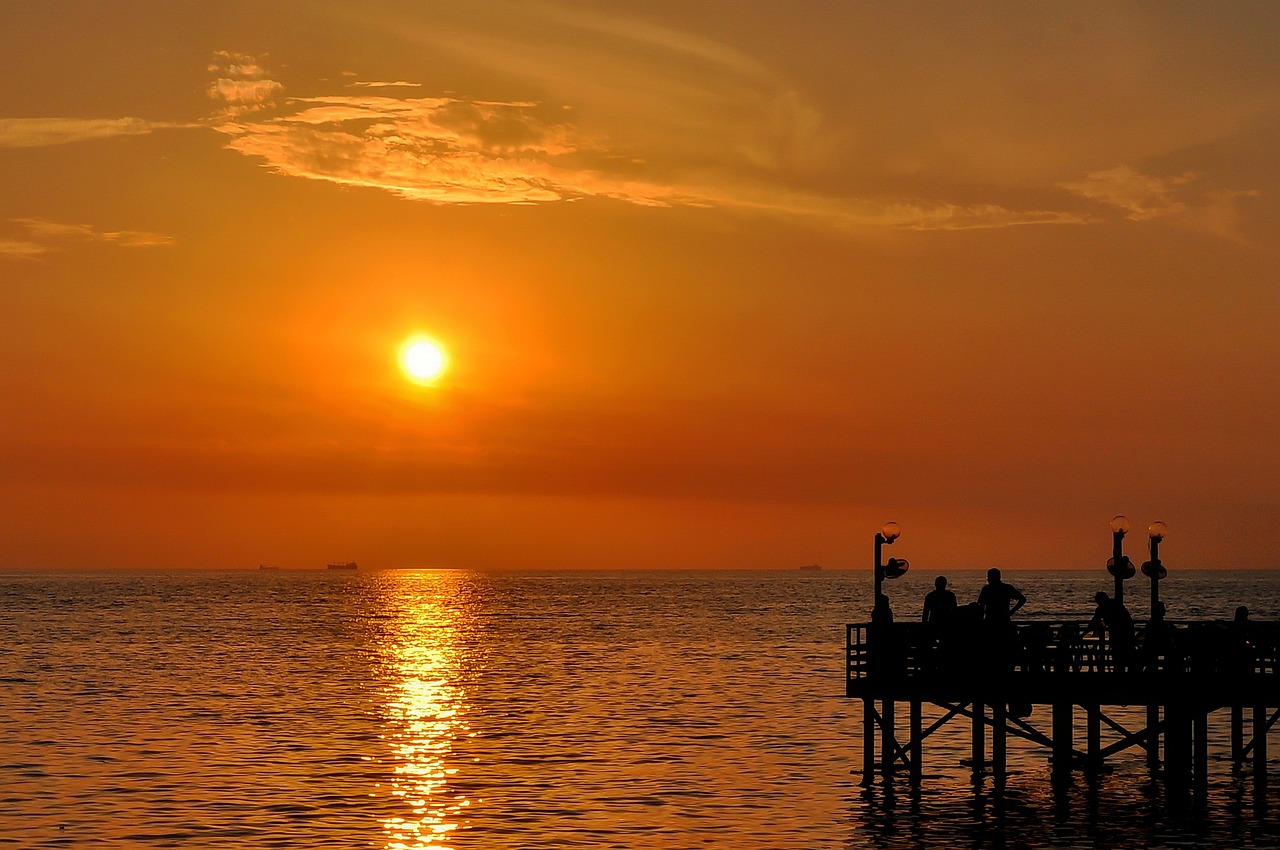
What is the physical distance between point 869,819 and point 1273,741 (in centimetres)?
2095

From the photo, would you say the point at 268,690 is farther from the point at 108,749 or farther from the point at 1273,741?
the point at 1273,741

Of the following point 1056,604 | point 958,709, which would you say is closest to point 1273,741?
point 958,709

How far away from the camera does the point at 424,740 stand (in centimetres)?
4934

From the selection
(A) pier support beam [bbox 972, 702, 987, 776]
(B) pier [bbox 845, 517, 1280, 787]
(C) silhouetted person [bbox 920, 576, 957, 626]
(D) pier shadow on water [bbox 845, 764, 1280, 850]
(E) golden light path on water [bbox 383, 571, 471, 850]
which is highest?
(C) silhouetted person [bbox 920, 576, 957, 626]

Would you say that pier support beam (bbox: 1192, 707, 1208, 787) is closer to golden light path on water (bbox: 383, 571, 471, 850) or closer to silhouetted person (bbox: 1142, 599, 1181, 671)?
silhouetted person (bbox: 1142, 599, 1181, 671)

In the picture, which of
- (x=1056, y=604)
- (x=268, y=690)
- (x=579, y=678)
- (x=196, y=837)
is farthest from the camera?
(x=1056, y=604)

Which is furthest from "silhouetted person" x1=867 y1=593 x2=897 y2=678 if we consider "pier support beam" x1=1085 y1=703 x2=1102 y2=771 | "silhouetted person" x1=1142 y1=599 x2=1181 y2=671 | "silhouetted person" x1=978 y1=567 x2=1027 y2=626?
"pier support beam" x1=1085 y1=703 x2=1102 y2=771

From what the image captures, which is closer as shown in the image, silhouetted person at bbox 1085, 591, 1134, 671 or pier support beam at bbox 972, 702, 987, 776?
silhouetted person at bbox 1085, 591, 1134, 671

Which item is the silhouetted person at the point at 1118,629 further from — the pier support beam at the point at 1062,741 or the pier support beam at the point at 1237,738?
the pier support beam at the point at 1237,738

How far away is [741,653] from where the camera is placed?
95.2 metres

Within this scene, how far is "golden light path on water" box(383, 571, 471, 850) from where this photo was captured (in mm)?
33188

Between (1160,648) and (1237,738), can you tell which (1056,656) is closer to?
(1160,648)

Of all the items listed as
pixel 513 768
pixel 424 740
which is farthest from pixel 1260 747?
pixel 424 740

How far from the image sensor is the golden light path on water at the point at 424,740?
3319 cm
